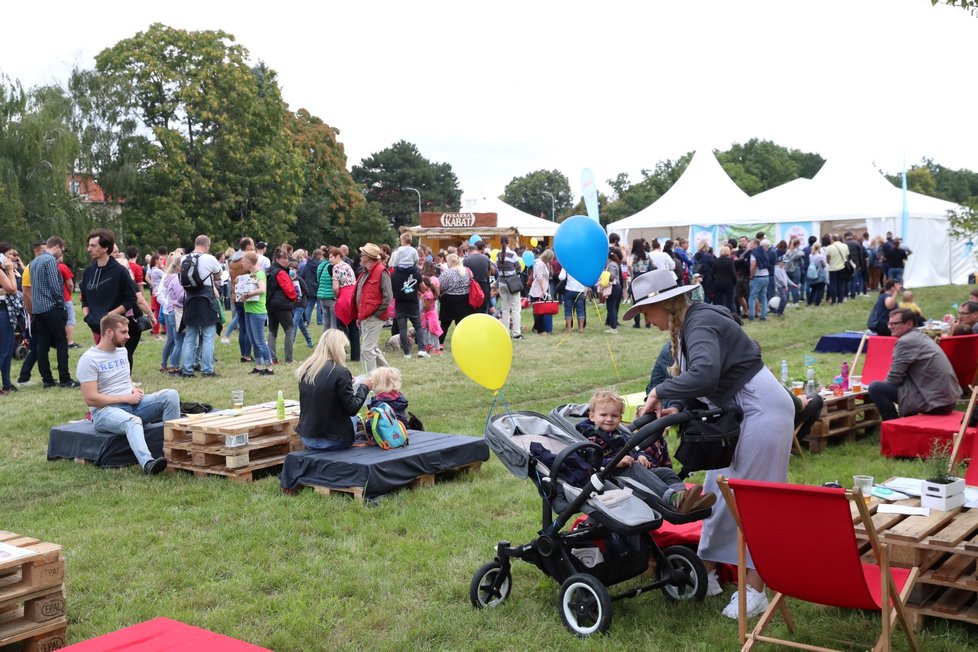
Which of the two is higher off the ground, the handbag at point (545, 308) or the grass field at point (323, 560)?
the handbag at point (545, 308)

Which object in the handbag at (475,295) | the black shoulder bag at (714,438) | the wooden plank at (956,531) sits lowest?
the wooden plank at (956,531)

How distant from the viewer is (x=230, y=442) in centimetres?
691

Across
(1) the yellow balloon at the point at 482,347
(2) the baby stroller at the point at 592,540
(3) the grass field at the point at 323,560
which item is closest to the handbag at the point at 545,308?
(3) the grass field at the point at 323,560

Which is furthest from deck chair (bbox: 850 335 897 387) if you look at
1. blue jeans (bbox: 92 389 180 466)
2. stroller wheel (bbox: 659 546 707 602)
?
blue jeans (bbox: 92 389 180 466)

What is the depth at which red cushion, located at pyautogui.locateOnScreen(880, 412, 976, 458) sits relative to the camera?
696cm

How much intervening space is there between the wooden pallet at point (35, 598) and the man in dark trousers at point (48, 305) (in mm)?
7580

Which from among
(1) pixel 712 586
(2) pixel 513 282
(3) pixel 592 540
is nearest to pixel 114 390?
(3) pixel 592 540

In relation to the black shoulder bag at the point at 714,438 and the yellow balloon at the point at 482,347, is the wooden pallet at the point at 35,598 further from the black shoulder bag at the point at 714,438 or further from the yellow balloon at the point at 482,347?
the black shoulder bag at the point at 714,438

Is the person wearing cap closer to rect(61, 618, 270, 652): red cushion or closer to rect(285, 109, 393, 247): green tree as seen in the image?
rect(61, 618, 270, 652): red cushion

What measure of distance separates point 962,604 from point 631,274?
16512 millimetres

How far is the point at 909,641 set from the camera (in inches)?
143

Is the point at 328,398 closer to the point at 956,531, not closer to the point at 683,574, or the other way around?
the point at 683,574

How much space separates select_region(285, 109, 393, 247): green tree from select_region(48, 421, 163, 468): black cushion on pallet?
3986 cm

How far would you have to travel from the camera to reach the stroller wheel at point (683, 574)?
438 centimetres
